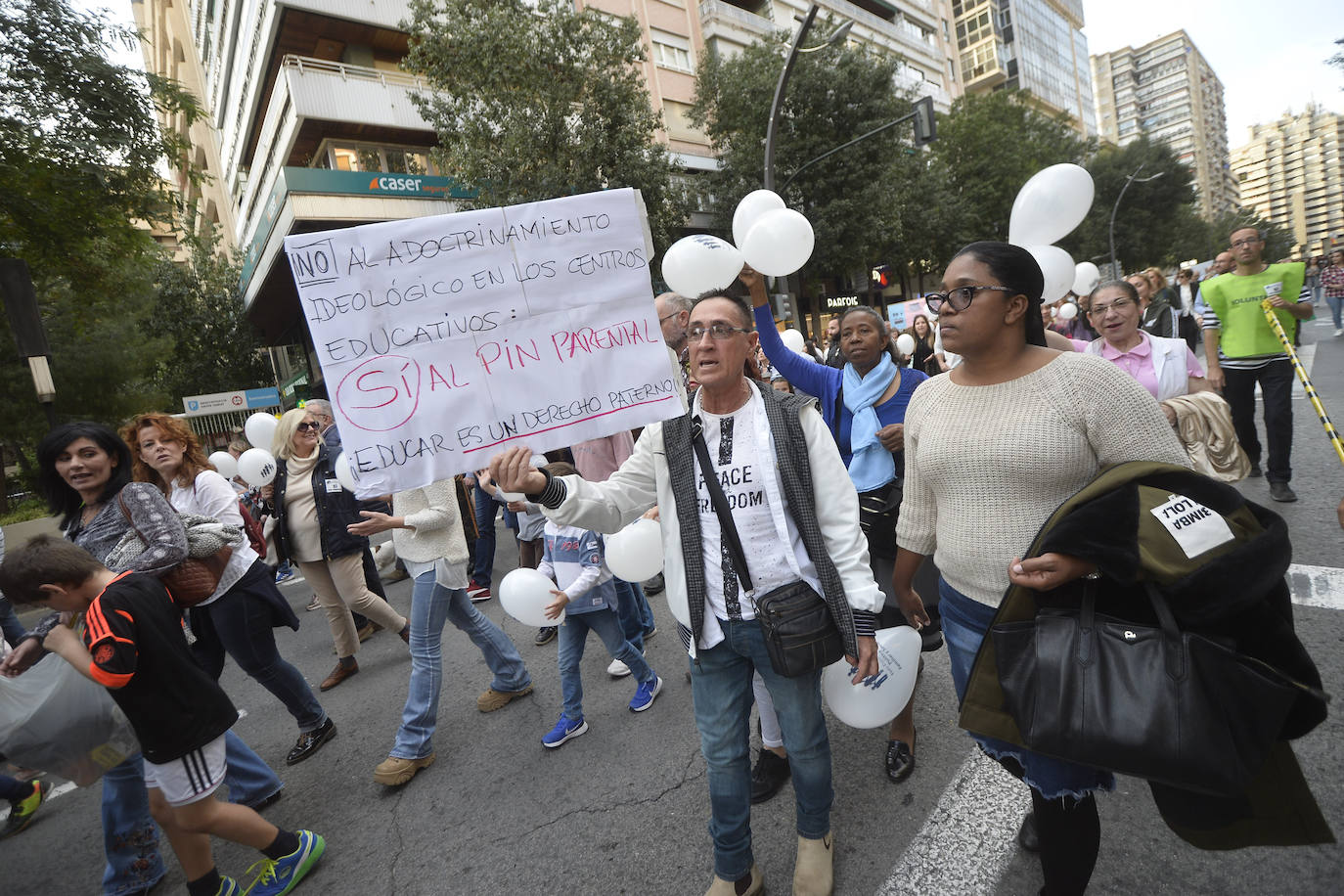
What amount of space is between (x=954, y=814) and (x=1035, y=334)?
5.54ft

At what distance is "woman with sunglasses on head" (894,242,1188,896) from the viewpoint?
1.54 metres

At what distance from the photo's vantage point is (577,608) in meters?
3.26

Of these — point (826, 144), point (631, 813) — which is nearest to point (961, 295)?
point (631, 813)

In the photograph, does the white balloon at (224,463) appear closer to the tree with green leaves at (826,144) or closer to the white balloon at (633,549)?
the white balloon at (633,549)

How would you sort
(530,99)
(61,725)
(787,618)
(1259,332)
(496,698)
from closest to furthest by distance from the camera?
1. (787,618)
2. (61,725)
3. (496,698)
4. (1259,332)
5. (530,99)

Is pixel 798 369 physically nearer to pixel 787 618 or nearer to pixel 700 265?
pixel 700 265

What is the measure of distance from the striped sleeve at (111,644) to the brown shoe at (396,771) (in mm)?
1287

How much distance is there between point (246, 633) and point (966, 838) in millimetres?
3266

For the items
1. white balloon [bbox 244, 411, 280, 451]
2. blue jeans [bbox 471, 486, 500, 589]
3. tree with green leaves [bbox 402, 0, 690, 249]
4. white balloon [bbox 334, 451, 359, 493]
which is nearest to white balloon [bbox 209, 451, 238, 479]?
white balloon [bbox 244, 411, 280, 451]

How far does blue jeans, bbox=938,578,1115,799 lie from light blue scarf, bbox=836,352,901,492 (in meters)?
0.94

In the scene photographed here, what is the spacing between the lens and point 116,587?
7.07ft

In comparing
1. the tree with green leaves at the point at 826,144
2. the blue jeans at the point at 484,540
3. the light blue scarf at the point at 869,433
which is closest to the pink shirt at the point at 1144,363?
the light blue scarf at the point at 869,433

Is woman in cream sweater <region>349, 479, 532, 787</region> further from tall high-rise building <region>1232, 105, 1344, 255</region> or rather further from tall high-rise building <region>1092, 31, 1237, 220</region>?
tall high-rise building <region>1232, 105, 1344, 255</region>

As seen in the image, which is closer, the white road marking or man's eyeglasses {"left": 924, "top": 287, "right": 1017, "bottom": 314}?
man's eyeglasses {"left": 924, "top": 287, "right": 1017, "bottom": 314}
